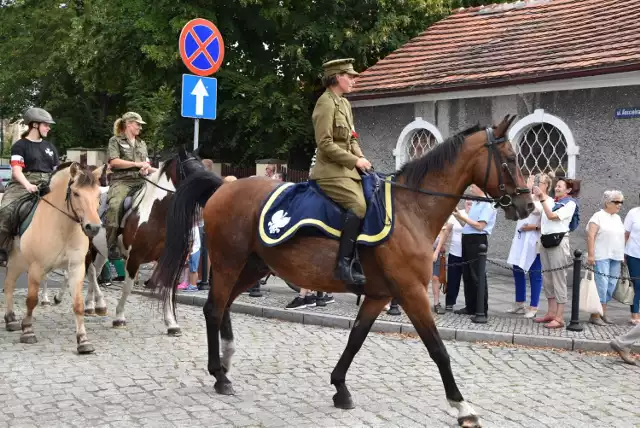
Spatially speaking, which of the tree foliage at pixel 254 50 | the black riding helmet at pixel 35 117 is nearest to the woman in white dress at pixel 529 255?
the black riding helmet at pixel 35 117

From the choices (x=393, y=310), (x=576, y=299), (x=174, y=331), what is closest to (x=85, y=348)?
(x=174, y=331)

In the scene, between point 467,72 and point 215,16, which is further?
point 215,16

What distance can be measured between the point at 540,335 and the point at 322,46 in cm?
1331

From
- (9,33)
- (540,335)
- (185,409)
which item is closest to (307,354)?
(185,409)

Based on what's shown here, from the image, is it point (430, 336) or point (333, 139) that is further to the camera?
point (333, 139)

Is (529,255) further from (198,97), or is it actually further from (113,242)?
(113,242)

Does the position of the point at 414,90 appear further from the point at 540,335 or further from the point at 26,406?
the point at 26,406

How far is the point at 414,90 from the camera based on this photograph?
16.5m

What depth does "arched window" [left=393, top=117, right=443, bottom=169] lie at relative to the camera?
Answer: 17.0 meters

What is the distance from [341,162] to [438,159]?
84 cm

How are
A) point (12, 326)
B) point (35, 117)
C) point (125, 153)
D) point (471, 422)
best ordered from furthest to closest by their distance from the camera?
point (125, 153) < point (12, 326) < point (35, 117) < point (471, 422)

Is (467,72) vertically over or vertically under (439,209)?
over

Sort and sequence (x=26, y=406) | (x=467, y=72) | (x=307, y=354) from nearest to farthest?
1. (x=26, y=406)
2. (x=307, y=354)
3. (x=467, y=72)

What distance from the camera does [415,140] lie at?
57.3 feet
